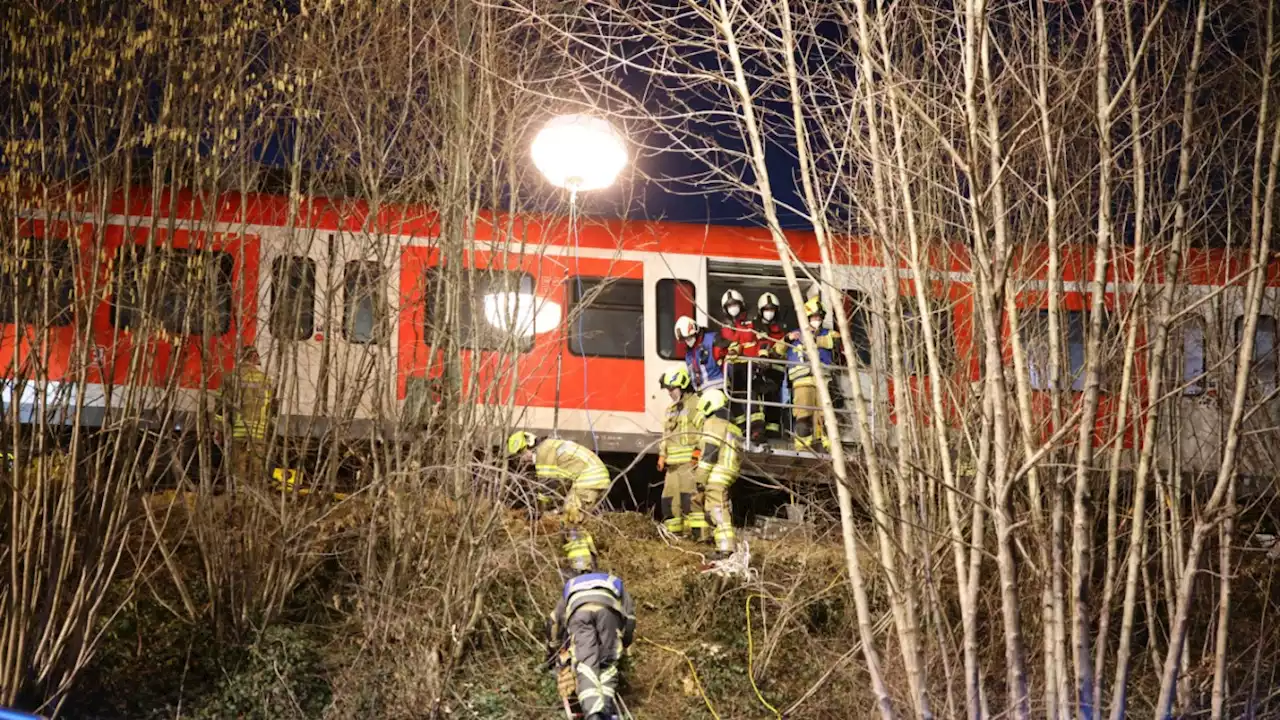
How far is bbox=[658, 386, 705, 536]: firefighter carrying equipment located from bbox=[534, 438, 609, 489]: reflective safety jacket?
1338mm

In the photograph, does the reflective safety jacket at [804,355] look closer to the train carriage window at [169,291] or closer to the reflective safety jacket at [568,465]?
the reflective safety jacket at [568,465]

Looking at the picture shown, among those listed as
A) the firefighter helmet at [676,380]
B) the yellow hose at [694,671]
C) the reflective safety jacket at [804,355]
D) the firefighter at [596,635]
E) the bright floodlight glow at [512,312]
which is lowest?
the yellow hose at [694,671]

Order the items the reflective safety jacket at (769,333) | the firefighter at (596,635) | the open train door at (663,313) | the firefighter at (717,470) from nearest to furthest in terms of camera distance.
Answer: the firefighter at (596,635), the firefighter at (717,470), the reflective safety jacket at (769,333), the open train door at (663,313)

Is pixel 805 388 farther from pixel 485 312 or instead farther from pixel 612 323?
pixel 485 312

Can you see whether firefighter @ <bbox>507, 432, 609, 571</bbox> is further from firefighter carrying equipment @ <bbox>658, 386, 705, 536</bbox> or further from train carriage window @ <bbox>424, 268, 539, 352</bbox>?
firefighter carrying equipment @ <bbox>658, 386, 705, 536</bbox>

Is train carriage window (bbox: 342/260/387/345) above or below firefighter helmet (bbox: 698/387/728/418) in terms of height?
above

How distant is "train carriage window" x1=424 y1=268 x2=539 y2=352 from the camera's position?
307 inches

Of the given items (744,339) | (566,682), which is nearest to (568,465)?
(566,682)

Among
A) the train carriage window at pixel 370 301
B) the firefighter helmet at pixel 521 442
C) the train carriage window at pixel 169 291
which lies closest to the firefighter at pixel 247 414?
the train carriage window at pixel 169 291

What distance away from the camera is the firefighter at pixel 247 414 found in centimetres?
775

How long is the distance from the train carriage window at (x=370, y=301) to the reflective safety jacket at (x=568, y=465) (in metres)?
1.47

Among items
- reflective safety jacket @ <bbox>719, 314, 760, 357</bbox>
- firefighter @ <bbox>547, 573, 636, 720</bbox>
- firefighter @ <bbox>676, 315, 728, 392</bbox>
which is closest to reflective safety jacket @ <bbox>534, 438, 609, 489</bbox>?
firefighter @ <bbox>547, 573, 636, 720</bbox>

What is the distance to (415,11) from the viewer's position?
836cm

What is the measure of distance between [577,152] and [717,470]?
3551mm
